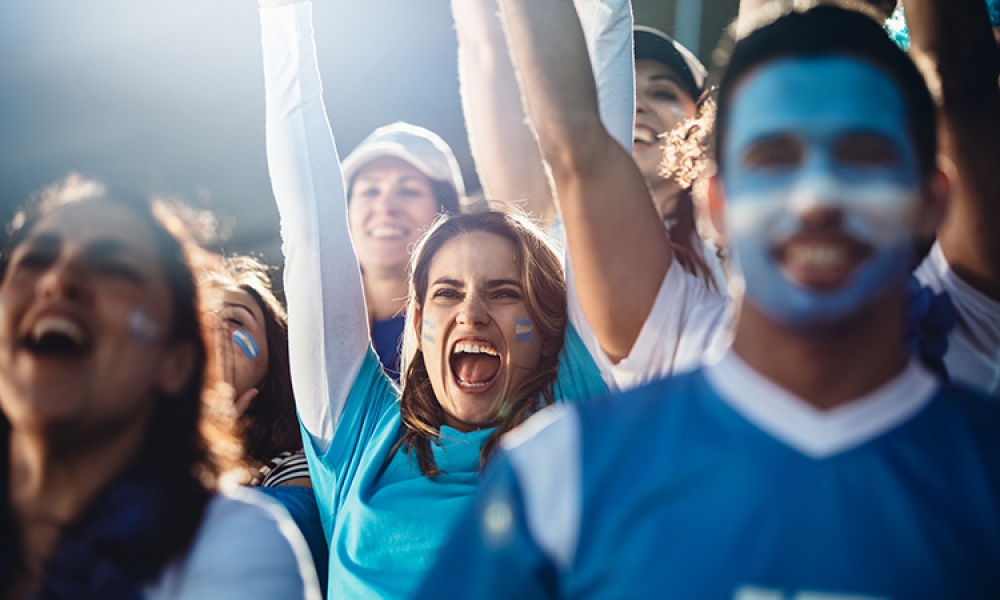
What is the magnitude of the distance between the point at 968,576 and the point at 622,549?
0.27 metres

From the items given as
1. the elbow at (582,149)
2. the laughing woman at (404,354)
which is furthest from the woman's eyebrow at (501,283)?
the elbow at (582,149)

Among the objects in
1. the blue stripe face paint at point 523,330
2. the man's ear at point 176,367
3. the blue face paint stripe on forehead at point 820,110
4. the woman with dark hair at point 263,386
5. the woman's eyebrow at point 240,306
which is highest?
the blue face paint stripe on forehead at point 820,110

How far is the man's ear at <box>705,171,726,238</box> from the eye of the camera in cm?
88

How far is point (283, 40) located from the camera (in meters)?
1.47

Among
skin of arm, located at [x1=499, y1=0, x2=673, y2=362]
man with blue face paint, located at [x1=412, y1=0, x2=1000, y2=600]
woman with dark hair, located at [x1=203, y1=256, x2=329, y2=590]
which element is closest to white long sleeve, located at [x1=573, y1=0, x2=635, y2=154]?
skin of arm, located at [x1=499, y1=0, x2=673, y2=362]

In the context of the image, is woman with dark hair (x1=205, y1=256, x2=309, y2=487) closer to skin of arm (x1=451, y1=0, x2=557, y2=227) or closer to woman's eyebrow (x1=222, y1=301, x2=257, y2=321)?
woman's eyebrow (x1=222, y1=301, x2=257, y2=321)

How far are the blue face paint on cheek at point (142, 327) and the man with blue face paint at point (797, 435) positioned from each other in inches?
20.5

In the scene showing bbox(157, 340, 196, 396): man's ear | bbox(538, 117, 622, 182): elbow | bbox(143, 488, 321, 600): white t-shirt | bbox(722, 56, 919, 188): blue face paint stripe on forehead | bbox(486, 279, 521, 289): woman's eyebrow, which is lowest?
bbox(143, 488, 321, 600): white t-shirt

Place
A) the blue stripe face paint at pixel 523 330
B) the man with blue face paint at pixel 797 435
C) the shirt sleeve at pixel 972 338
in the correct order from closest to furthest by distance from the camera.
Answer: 1. the man with blue face paint at pixel 797 435
2. the shirt sleeve at pixel 972 338
3. the blue stripe face paint at pixel 523 330

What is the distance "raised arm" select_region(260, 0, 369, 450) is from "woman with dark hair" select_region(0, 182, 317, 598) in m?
0.35

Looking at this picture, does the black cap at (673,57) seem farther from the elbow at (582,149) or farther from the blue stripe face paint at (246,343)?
the blue stripe face paint at (246,343)

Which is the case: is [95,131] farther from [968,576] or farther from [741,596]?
[968,576]

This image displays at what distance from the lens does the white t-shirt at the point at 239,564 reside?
102 cm

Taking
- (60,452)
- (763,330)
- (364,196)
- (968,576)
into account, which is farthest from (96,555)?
(364,196)
